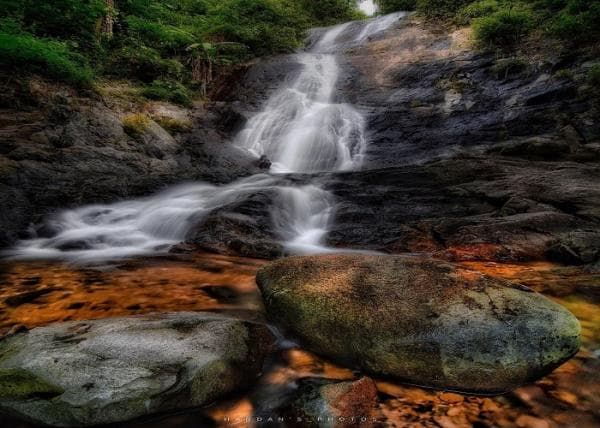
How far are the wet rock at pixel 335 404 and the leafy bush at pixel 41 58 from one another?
10.2 m

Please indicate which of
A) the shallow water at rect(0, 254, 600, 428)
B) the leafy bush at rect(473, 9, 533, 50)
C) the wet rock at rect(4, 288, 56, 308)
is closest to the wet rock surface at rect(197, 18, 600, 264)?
the leafy bush at rect(473, 9, 533, 50)

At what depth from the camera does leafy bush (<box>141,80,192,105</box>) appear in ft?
36.6

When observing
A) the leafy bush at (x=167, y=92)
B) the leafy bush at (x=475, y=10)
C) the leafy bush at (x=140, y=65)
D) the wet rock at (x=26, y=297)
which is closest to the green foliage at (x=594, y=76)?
the leafy bush at (x=475, y=10)

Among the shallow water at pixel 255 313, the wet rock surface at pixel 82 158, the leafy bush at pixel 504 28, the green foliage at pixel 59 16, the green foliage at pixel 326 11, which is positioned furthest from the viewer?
the green foliage at pixel 326 11

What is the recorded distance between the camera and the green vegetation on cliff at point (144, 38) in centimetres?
895

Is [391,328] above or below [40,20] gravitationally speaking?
below

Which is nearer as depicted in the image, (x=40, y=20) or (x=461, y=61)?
(x=40, y=20)

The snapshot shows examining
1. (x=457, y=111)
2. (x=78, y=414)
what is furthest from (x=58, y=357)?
(x=457, y=111)

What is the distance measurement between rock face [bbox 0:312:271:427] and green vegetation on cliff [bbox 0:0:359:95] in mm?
9137

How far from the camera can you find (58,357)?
197 centimetres

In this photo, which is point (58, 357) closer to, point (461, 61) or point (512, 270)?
point (512, 270)

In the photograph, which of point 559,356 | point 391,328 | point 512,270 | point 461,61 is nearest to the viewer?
point 559,356

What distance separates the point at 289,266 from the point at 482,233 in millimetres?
3320

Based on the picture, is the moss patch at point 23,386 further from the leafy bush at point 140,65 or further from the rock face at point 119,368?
the leafy bush at point 140,65
